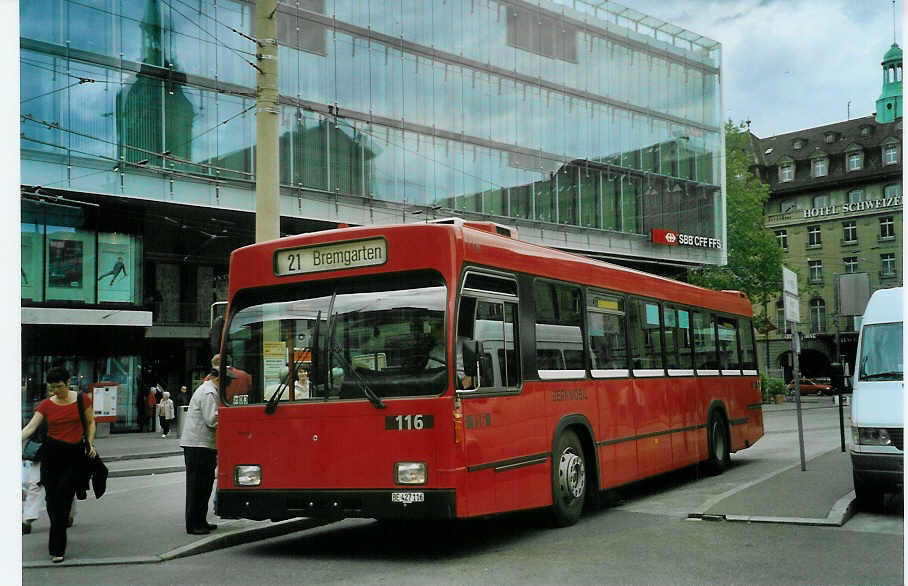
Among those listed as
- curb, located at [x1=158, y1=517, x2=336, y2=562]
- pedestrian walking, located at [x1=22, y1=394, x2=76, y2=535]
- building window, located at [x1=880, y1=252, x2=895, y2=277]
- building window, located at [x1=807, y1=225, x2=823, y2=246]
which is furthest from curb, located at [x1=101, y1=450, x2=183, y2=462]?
building window, located at [x1=880, y1=252, x2=895, y2=277]

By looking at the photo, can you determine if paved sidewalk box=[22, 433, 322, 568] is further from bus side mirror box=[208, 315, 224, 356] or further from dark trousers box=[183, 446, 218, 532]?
bus side mirror box=[208, 315, 224, 356]

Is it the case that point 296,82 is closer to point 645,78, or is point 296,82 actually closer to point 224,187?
point 224,187

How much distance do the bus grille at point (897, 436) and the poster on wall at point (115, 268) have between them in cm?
2478

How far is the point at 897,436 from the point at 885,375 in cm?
91

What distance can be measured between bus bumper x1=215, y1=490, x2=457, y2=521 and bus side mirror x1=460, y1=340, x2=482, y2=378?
1005 mm

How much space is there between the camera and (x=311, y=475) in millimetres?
8484

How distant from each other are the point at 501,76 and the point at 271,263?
27.9 metres

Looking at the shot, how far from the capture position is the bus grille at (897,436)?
30.9 feet

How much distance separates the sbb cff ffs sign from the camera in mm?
43219

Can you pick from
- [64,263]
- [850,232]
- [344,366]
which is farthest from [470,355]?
[64,263]

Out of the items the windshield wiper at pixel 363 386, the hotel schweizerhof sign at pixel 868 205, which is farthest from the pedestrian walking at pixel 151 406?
the windshield wiper at pixel 363 386

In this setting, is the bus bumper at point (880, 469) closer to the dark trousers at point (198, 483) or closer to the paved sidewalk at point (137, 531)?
the paved sidewalk at point (137, 531)

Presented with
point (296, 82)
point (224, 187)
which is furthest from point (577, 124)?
point (224, 187)

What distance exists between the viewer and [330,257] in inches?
344
